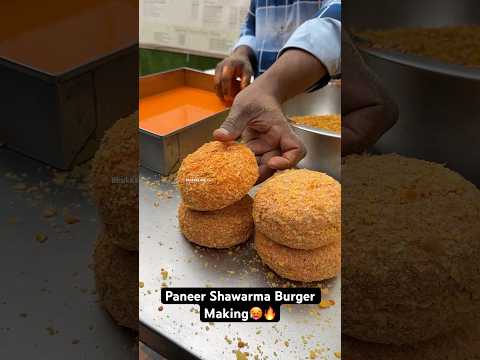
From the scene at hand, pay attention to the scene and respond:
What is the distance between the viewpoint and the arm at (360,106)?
0.49 m

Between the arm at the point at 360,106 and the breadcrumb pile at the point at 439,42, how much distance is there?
0.13 ft

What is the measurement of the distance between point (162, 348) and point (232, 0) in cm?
38

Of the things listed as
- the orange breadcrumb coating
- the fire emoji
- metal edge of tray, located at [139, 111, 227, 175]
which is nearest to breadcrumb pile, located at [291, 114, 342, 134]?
the orange breadcrumb coating

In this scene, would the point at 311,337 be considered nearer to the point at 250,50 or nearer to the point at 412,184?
the point at 412,184

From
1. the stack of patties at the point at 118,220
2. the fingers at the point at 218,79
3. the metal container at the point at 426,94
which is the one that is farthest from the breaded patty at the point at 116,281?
the metal container at the point at 426,94

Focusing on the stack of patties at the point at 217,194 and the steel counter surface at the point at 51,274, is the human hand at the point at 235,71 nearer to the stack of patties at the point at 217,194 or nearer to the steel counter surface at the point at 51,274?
the stack of patties at the point at 217,194

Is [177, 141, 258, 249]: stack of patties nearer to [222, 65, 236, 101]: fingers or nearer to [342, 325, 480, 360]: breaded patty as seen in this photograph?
[222, 65, 236, 101]: fingers

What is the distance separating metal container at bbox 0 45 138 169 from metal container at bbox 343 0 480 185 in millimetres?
255

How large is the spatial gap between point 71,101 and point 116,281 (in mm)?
201

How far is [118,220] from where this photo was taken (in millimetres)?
487

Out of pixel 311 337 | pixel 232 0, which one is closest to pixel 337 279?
pixel 311 337

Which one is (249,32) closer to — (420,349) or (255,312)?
(255,312)

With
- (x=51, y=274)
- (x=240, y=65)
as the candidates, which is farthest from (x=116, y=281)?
(x=240, y=65)

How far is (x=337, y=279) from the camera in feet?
1.58
